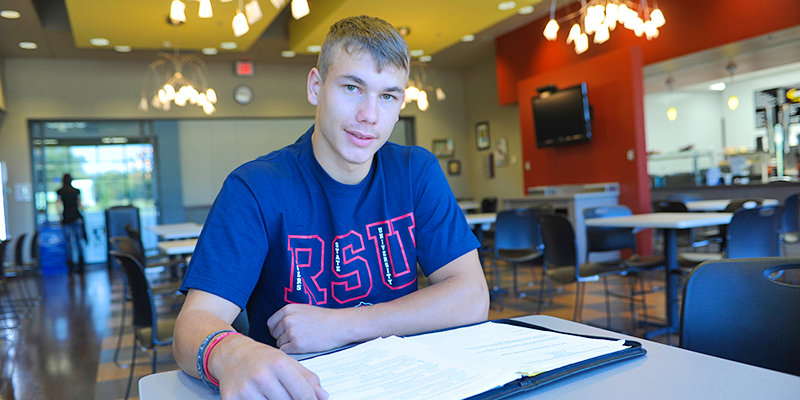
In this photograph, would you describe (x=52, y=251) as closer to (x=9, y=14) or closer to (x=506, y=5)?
(x=9, y=14)

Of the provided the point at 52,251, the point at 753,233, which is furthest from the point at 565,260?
the point at 52,251

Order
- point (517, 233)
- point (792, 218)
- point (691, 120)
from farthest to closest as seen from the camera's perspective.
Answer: point (691, 120)
point (792, 218)
point (517, 233)

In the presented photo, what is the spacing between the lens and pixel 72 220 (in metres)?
8.23

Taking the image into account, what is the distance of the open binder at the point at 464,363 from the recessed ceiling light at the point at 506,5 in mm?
5932

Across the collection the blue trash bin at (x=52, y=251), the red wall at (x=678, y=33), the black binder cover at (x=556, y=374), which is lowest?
the blue trash bin at (x=52, y=251)

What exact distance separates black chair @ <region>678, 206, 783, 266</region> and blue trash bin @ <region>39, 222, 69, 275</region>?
8878mm

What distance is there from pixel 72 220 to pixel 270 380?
9.06 m

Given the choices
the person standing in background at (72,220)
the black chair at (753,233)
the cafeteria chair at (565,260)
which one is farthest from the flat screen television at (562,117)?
the person standing in background at (72,220)

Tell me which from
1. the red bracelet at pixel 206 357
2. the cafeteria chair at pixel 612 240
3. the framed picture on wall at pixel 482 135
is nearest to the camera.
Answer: the red bracelet at pixel 206 357

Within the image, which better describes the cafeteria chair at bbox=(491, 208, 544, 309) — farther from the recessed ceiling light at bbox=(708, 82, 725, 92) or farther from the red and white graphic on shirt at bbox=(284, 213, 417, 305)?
the recessed ceiling light at bbox=(708, 82, 725, 92)

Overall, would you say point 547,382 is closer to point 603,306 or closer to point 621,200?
point 603,306

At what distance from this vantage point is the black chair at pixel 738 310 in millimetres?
902

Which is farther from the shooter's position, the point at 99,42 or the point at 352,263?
the point at 99,42

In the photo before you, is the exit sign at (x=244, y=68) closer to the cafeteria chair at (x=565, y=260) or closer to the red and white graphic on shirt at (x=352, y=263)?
the cafeteria chair at (x=565, y=260)
